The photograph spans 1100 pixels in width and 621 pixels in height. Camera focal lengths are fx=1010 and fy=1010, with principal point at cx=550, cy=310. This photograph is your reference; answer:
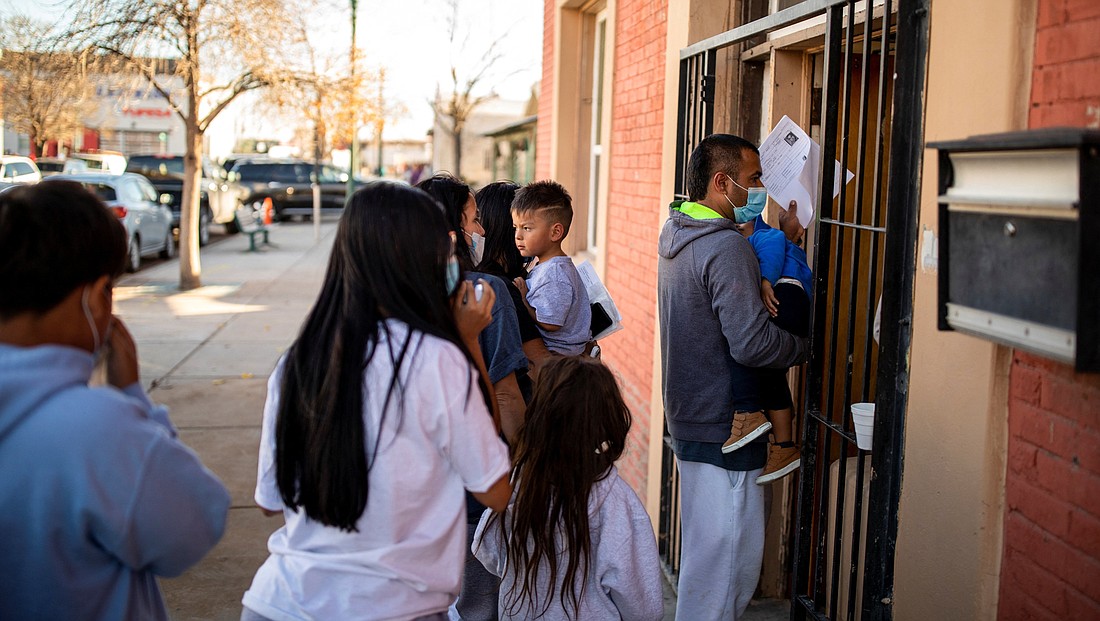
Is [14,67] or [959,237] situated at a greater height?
[14,67]

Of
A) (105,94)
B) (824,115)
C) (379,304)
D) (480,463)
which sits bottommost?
(480,463)

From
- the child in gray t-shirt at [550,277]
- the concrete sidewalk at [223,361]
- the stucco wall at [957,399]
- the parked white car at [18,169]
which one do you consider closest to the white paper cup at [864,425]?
the stucco wall at [957,399]

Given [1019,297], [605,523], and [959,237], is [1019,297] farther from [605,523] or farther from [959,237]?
[605,523]

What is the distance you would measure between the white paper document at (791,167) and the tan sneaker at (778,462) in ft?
2.58

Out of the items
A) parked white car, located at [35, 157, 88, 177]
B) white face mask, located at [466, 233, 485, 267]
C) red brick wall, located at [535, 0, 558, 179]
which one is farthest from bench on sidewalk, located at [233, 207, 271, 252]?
white face mask, located at [466, 233, 485, 267]

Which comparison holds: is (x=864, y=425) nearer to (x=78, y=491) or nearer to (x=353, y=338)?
(x=353, y=338)

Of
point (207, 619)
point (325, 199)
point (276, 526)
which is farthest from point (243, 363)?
point (325, 199)

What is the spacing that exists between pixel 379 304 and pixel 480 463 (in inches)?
16.0

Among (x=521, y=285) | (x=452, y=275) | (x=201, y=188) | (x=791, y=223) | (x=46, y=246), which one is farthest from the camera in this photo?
(x=201, y=188)

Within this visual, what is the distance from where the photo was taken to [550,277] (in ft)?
12.2

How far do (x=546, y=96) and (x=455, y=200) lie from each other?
613 centimetres

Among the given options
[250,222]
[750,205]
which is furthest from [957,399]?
[250,222]

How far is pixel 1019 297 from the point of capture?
6.60 ft

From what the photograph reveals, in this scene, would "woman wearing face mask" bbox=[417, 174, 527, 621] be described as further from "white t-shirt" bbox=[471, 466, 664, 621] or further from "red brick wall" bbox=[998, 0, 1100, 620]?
"red brick wall" bbox=[998, 0, 1100, 620]
